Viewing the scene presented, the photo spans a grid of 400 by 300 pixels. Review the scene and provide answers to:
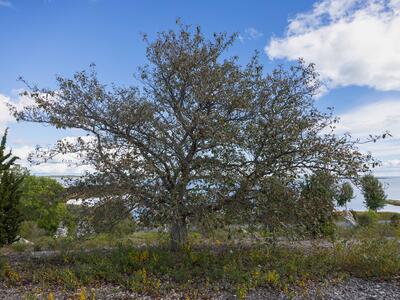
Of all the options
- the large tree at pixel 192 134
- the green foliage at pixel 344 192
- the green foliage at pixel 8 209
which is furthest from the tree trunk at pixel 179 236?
the green foliage at pixel 8 209

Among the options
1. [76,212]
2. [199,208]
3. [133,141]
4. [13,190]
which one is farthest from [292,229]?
[13,190]

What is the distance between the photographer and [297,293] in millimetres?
5297

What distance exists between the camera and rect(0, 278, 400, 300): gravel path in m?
5.16

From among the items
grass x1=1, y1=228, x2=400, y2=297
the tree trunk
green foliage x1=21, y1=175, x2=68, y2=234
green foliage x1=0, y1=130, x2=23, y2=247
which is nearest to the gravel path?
grass x1=1, y1=228, x2=400, y2=297

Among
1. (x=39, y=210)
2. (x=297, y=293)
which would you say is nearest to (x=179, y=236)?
(x=297, y=293)

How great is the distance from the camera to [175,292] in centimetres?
537

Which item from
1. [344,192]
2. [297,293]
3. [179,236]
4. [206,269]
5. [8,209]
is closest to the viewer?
[297,293]

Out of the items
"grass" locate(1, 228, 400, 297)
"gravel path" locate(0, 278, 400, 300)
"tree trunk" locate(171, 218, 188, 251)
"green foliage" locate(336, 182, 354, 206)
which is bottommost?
"gravel path" locate(0, 278, 400, 300)

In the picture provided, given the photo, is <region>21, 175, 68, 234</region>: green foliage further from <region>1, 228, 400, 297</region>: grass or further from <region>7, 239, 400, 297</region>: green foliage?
<region>7, 239, 400, 297</region>: green foliage

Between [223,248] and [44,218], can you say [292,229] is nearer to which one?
[223,248]

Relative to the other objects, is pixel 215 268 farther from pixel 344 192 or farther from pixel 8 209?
pixel 8 209

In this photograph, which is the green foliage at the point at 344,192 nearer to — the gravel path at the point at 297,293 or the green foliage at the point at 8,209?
the gravel path at the point at 297,293

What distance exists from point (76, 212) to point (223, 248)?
3.18m

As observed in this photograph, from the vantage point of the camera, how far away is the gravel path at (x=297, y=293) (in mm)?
5156
